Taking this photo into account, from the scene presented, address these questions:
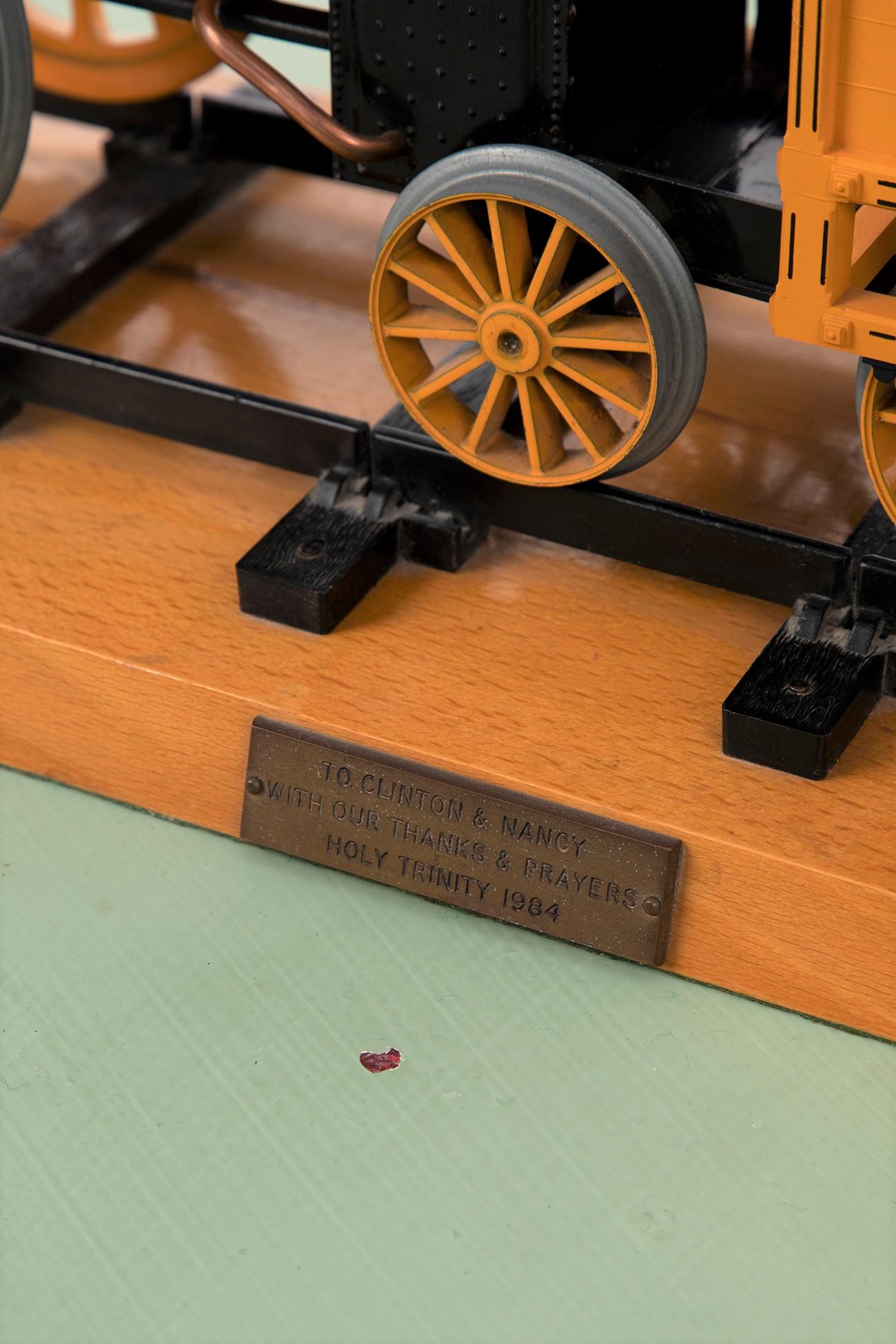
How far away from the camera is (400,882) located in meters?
2.29

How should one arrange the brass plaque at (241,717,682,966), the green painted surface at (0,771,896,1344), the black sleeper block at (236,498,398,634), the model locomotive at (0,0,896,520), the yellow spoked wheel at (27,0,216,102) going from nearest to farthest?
the green painted surface at (0,771,896,1344) → the model locomotive at (0,0,896,520) → the brass plaque at (241,717,682,966) → the black sleeper block at (236,498,398,634) → the yellow spoked wheel at (27,0,216,102)

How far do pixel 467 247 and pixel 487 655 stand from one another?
499mm

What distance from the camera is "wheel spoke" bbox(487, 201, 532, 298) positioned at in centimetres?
220

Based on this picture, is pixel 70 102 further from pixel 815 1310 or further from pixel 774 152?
pixel 815 1310

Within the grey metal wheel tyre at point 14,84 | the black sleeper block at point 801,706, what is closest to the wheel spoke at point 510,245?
the black sleeper block at point 801,706

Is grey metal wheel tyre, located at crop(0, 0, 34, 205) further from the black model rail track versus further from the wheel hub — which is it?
the wheel hub

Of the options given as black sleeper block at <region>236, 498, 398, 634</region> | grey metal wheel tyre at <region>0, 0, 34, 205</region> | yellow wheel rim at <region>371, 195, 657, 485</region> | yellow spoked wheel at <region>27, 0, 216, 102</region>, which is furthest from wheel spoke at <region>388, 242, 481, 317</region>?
yellow spoked wheel at <region>27, 0, 216, 102</region>

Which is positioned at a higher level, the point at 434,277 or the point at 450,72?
the point at 450,72

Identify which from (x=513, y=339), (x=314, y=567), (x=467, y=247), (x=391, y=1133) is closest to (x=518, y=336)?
(x=513, y=339)

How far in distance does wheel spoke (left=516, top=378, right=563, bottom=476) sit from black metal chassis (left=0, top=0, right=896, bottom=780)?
0.07m

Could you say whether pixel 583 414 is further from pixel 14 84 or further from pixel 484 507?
pixel 14 84

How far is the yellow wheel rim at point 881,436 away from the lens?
2.15 meters

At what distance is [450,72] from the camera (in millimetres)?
2242

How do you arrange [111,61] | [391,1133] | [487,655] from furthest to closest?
[111,61] < [487,655] < [391,1133]
